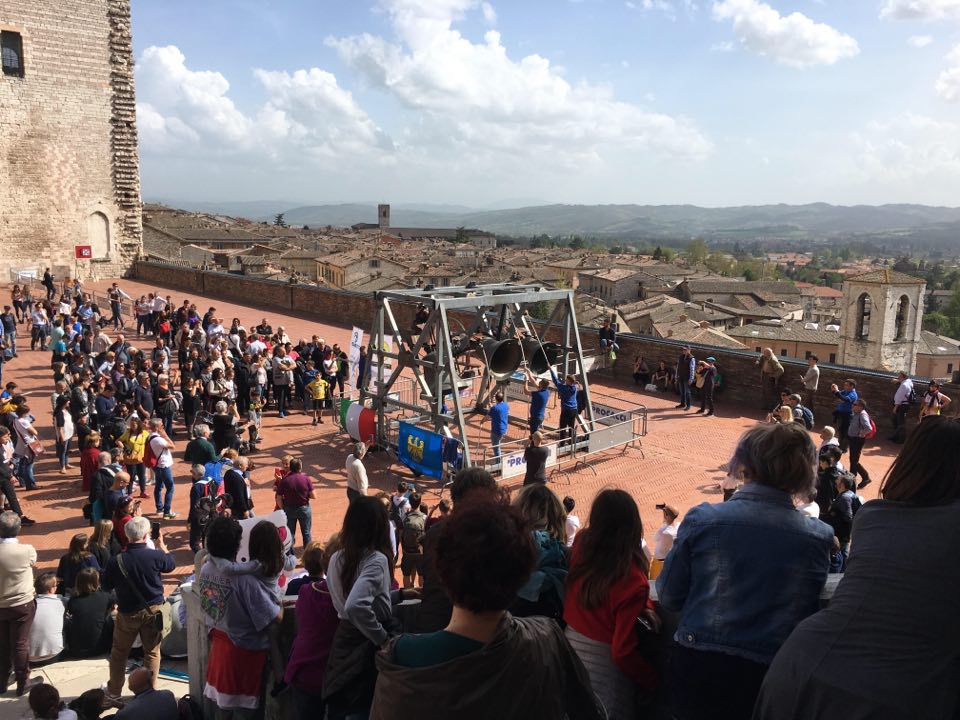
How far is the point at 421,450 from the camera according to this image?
12445mm

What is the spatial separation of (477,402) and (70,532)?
7680mm

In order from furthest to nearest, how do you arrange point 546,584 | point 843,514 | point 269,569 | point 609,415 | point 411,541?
point 609,415
point 411,541
point 843,514
point 269,569
point 546,584

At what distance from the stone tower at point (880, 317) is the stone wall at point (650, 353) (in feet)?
139

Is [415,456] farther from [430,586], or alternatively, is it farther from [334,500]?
[430,586]

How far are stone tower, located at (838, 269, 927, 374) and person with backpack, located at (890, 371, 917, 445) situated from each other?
4563cm

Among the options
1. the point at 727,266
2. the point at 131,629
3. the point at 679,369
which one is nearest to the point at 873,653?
the point at 131,629

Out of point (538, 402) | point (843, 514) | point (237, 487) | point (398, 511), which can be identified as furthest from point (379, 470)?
point (843, 514)

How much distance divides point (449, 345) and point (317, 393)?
14.2 feet

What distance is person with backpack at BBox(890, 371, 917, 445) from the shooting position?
14.0m

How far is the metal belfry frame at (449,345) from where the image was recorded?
12.6 m

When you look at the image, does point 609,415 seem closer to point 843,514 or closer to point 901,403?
point 901,403

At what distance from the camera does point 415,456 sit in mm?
12547

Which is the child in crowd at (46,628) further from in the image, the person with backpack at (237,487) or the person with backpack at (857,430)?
the person with backpack at (857,430)

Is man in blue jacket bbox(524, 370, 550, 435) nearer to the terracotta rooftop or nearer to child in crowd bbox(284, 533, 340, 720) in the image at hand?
child in crowd bbox(284, 533, 340, 720)
